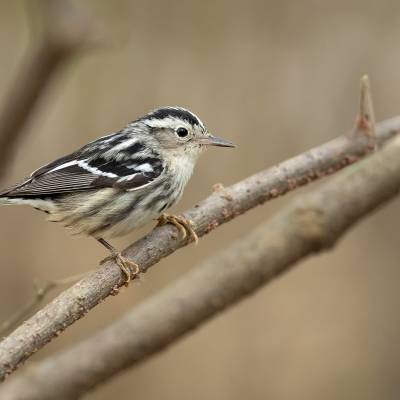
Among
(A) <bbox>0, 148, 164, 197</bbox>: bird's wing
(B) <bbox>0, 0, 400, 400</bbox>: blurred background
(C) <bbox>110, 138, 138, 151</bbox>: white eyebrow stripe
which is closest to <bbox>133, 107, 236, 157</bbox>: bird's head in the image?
(C) <bbox>110, 138, 138, 151</bbox>: white eyebrow stripe

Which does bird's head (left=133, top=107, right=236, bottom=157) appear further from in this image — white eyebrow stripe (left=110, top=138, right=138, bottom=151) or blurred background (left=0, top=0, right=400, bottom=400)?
blurred background (left=0, top=0, right=400, bottom=400)

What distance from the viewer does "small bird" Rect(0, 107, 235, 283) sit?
5.02 meters

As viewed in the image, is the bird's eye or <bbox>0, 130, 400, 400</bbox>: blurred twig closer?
<bbox>0, 130, 400, 400</bbox>: blurred twig

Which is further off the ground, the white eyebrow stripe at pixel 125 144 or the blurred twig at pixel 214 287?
the white eyebrow stripe at pixel 125 144

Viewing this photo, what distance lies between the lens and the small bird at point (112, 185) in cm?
502

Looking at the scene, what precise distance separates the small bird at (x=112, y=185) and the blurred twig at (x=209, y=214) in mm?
527

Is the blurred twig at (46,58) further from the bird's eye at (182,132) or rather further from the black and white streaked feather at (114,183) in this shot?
the bird's eye at (182,132)

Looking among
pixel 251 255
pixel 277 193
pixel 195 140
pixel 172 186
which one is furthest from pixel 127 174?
pixel 251 255

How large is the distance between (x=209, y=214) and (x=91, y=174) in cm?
133

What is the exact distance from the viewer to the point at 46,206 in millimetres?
5148

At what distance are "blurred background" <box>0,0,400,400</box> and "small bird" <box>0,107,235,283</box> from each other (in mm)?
2687

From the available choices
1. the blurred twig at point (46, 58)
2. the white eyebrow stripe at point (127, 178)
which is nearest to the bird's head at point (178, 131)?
the white eyebrow stripe at point (127, 178)

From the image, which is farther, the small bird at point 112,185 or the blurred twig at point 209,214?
the small bird at point 112,185

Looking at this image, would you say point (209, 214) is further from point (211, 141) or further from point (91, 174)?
point (211, 141)
